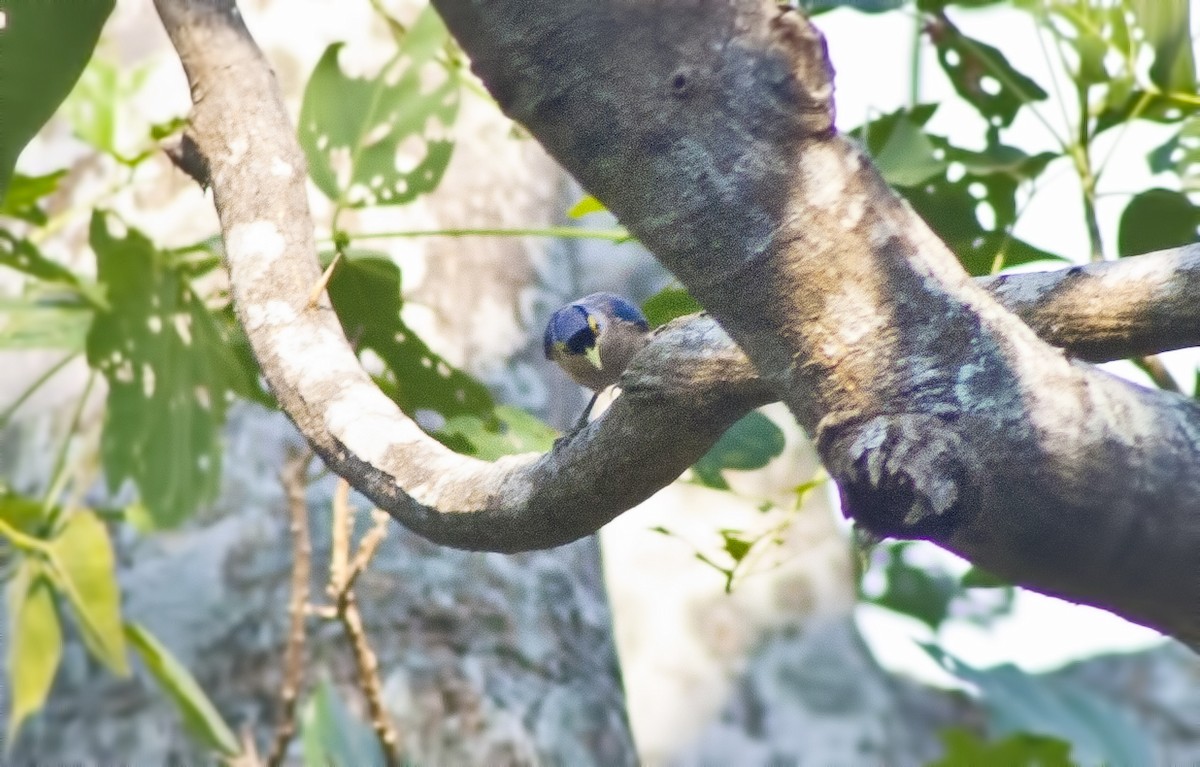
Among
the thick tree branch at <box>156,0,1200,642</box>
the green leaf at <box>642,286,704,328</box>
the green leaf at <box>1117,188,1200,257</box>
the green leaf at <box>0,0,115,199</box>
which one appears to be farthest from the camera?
the green leaf at <box>1117,188,1200,257</box>

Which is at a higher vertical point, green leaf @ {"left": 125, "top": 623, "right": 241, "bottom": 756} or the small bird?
the small bird

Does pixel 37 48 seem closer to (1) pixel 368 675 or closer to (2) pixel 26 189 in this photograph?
(2) pixel 26 189

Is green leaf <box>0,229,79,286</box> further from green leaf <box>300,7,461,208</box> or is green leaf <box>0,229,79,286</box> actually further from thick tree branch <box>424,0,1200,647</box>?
thick tree branch <box>424,0,1200,647</box>

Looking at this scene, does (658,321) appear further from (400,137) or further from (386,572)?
(386,572)

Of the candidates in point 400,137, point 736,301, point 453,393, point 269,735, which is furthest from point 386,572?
point 736,301

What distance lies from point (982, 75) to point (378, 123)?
0.79m

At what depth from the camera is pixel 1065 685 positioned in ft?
5.59

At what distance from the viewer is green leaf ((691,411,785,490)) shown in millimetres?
1339

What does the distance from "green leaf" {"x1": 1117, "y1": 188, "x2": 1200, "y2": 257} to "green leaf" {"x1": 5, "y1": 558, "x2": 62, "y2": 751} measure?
1.47 m

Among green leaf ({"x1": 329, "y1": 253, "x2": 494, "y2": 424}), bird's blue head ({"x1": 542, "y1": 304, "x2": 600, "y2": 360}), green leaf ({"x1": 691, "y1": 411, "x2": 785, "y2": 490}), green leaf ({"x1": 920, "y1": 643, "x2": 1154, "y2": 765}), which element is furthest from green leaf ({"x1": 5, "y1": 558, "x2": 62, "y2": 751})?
green leaf ({"x1": 920, "y1": 643, "x2": 1154, "y2": 765})

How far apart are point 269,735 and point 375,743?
42 centimetres

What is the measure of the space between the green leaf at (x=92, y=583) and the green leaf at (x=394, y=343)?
0.52 meters

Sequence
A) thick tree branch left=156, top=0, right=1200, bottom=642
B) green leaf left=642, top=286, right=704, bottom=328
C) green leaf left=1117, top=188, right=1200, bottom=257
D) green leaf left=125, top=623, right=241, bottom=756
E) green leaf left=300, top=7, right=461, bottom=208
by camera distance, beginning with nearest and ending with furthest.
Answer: thick tree branch left=156, top=0, right=1200, bottom=642, green leaf left=642, top=286, right=704, bottom=328, green leaf left=1117, top=188, right=1200, bottom=257, green leaf left=300, top=7, right=461, bottom=208, green leaf left=125, top=623, right=241, bottom=756

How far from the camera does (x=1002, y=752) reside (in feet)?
3.40
